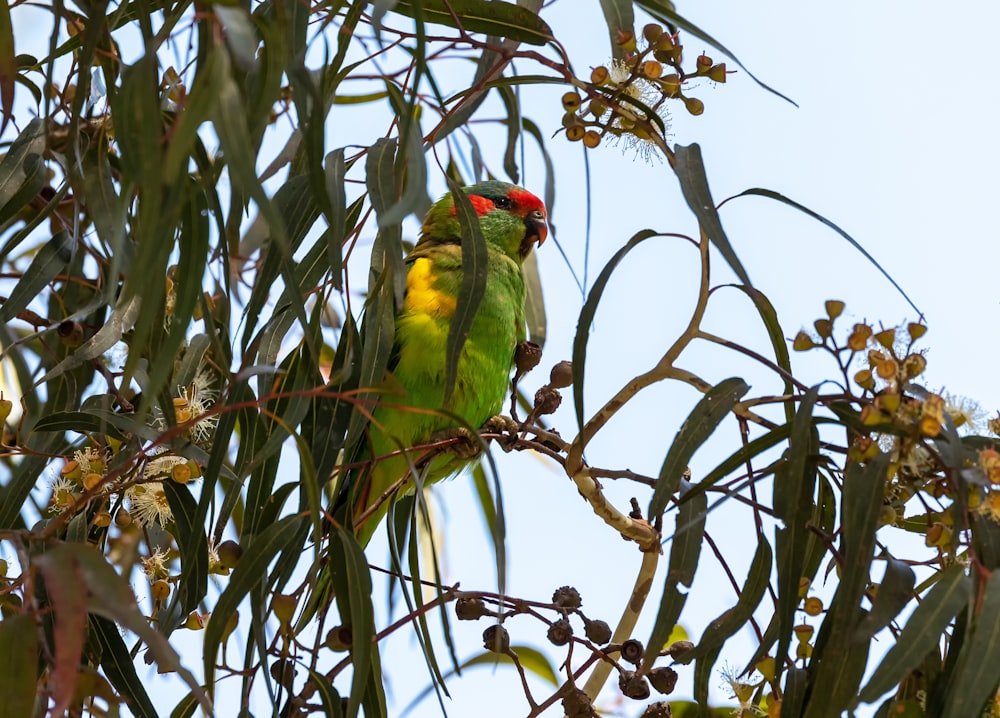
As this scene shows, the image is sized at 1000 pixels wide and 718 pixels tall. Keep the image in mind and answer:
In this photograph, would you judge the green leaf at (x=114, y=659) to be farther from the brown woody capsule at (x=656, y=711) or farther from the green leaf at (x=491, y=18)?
the green leaf at (x=491, y=18)

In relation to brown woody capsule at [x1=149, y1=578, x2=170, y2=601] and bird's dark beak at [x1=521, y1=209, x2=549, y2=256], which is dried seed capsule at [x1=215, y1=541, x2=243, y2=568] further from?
bird's dark beak at [x1=521, y1=209, x2=549, y2=256]

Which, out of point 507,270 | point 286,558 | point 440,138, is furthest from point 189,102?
point 507,270

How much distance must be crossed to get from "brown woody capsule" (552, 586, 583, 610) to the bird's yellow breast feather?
33.6 inches

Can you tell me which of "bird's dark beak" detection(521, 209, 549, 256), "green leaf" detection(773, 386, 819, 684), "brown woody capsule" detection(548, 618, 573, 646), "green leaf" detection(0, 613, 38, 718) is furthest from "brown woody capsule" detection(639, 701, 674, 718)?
"bird's dark beak" detection(521, 209, 549, 256)

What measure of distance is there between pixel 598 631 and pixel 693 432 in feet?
1.24

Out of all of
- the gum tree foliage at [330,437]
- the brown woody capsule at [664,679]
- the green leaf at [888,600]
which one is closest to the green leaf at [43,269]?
the gum tree foliage at [330,437]

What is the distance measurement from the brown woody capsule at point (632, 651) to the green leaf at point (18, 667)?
32.7 inches

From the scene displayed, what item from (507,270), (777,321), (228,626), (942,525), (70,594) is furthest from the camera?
(507,270)

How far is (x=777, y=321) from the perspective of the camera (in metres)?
1.44

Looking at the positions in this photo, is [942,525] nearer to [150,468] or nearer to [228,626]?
[228,626]

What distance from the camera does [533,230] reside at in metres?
2.84

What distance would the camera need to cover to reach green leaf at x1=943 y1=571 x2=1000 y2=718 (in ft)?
3.32

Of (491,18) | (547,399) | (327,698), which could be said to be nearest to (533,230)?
(547,399)

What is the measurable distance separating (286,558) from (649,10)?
93 cm
